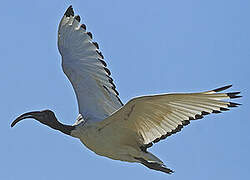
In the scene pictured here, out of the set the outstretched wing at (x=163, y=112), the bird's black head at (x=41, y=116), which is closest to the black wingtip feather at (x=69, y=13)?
the bird's black head at (x=41, y=116)

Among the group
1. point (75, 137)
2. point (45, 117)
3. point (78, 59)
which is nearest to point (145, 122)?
point (75, 137)

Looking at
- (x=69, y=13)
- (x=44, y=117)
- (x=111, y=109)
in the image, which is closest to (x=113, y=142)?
(x=111, y=109)

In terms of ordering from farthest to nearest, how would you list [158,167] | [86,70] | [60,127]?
[86,70], [60,127], [158,167]

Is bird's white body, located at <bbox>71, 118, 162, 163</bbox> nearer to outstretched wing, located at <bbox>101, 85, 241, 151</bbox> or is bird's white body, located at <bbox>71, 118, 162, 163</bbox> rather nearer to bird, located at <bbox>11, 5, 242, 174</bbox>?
bird, located at <bbox>11, 5, 242, 174</bbox>

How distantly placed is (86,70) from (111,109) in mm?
1036

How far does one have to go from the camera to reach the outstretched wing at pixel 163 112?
779cm

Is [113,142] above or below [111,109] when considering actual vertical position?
below

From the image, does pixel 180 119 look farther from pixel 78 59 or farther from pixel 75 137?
pixel 78 59

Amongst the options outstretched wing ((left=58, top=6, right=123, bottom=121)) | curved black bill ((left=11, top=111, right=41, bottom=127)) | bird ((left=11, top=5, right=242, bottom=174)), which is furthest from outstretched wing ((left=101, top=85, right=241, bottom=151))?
curved black bill ((left=11, top=111, right=41, bottom=127))

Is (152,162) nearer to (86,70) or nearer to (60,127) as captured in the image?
(60,127)

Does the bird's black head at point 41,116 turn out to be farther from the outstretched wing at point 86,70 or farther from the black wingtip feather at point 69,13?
the black wingtip feather at point 69,13

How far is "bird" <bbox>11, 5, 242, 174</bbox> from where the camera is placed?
Result: 7.89 m

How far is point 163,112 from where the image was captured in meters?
8.22

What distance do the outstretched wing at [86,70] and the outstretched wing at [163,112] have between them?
978 millimetres
